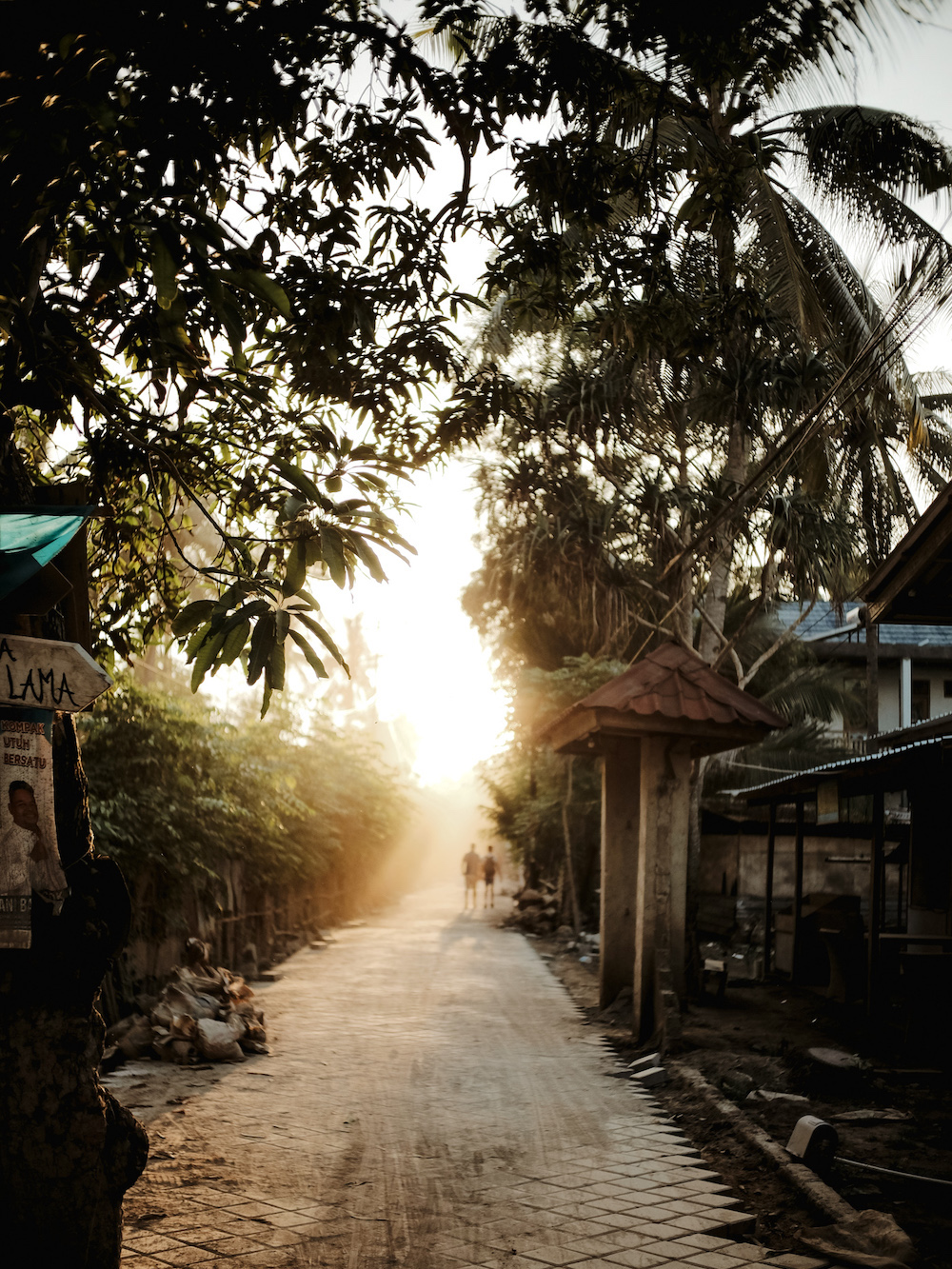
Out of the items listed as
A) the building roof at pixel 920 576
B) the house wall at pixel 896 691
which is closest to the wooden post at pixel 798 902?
the building roof at pixel 920 576

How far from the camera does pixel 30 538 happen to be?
375 cm

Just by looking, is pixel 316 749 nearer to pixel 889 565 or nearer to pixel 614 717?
pixel 614 717

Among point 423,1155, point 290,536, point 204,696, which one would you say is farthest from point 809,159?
point 423,1155

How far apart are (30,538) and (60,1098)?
2209 mm

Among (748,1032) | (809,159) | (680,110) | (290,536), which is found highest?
(809,159)

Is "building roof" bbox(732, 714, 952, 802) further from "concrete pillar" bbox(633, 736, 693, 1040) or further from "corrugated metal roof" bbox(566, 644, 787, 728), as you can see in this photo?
"concrete pillar" bbox(633, 736, 693, 1040)

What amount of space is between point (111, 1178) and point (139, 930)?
6752 mm

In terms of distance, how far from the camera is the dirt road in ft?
16.8

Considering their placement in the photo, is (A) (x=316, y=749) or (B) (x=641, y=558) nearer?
(B) (x=641, y=558)

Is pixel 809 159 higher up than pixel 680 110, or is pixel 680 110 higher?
pixel 809 159

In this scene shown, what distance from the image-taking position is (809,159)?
12.4 meters

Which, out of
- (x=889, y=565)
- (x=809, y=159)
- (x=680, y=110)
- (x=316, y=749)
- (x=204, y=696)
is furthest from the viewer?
(x=316, y=749)

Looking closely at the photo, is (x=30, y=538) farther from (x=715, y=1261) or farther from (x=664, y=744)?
(x=664, y=744)

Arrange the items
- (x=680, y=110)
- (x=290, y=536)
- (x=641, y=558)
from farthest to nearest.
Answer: (x=641, y=558)
(x=680, y=110)
(x=290, y=536)
